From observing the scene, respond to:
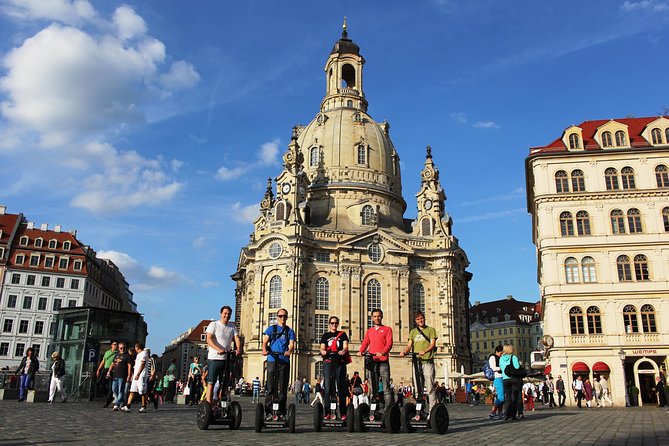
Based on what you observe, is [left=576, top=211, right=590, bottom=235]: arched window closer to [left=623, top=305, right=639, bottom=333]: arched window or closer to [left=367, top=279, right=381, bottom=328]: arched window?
[left=623, top=305, right=639, bottom=333]: arched window

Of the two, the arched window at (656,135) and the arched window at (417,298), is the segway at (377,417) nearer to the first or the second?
the arched window at (656,135)

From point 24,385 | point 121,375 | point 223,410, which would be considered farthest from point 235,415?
point 24,385

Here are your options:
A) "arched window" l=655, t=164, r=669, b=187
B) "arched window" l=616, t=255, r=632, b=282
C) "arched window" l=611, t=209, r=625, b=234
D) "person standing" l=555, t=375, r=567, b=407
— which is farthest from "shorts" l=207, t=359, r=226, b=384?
"arched window" l=655, t=164, r=669, b=187

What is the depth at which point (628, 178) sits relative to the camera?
135 feet

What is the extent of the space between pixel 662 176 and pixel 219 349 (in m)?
38.1

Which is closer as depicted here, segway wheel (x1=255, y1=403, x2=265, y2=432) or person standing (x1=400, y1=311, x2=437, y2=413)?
segway wheel (x1=255, y1=403, x2=265, y2=432)

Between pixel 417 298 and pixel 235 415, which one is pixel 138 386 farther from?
pixel 417 298

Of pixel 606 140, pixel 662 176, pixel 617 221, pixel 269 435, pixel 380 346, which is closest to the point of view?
pixel 269 435

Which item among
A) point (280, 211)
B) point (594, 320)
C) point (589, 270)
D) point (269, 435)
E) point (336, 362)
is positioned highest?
point (280, 211)

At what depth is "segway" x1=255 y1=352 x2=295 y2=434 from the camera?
11328 mm

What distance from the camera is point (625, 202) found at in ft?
133

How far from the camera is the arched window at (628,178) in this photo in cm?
4091

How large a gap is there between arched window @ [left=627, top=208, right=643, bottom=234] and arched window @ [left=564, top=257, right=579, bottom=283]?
4.39 metres

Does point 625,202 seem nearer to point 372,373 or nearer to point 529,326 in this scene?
point 372,373
